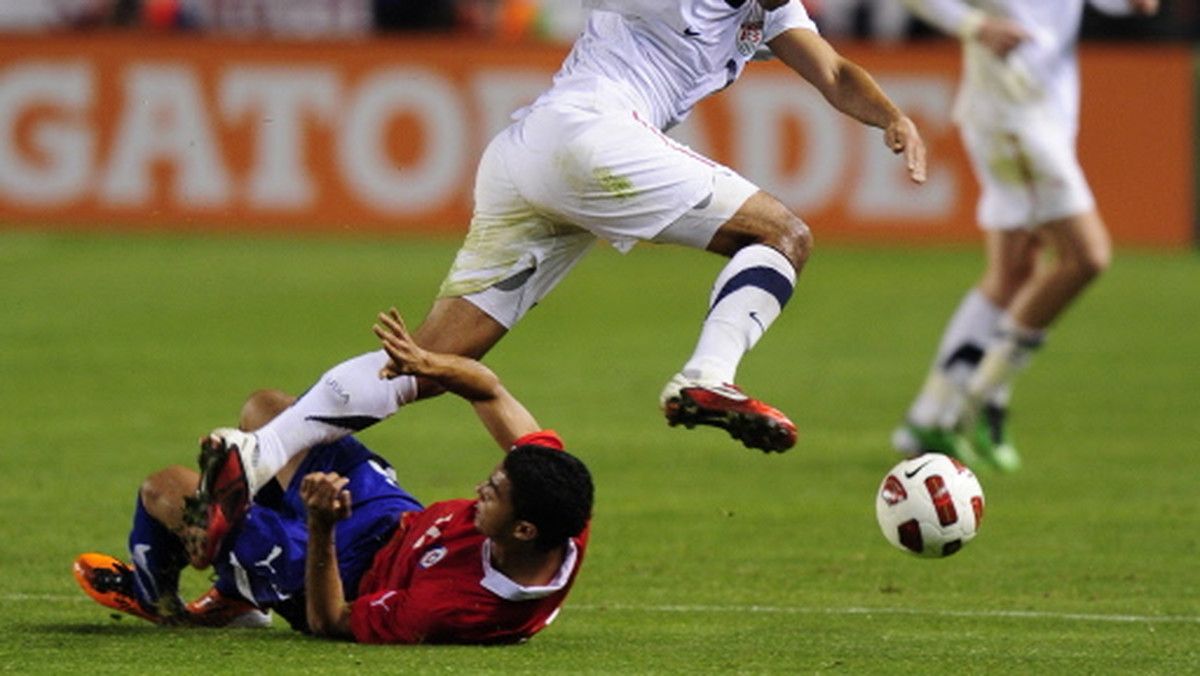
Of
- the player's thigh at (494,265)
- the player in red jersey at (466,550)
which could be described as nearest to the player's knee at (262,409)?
the player's thigh at (494,265)

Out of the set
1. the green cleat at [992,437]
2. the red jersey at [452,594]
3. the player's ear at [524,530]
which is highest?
the player's ear at [524,530]

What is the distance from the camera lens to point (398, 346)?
268 inches

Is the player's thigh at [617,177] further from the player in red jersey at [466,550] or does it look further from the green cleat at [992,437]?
the green cleat at [992,437]

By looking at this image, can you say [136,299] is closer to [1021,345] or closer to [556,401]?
[556,401]

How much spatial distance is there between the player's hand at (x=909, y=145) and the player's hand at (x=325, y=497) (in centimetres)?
199

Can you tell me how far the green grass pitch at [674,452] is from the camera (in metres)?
6.96

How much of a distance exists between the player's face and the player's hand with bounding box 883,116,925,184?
5.28 ft

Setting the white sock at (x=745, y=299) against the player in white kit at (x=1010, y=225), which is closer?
the white sock at (x=745, y=299)

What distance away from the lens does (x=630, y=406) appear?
13.3 m

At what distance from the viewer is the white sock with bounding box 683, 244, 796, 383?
Answer: 677 cm

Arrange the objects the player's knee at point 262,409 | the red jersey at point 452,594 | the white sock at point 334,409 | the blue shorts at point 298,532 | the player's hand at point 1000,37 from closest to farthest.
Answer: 1. the red jersey at point 452,594
2. the blue shorts at point 298,532
3. the white sock at point 334,409
4. the player's knee at point 262,409
5. the player's hand at point 1000,37

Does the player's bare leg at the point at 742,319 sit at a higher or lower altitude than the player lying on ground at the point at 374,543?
higher

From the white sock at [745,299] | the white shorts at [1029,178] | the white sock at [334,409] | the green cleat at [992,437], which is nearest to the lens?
the white sock at [745,299]

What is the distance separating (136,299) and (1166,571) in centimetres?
1092
